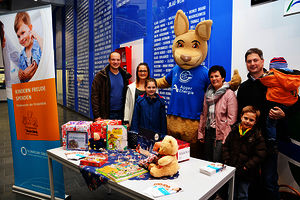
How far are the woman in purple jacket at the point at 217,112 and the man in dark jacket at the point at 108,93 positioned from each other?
3.86 feet

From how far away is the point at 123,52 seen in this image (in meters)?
4.40

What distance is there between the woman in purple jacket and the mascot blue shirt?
96 millimetres

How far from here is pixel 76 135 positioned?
6.26ft

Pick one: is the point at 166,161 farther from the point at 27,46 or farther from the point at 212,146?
the point at 27,46

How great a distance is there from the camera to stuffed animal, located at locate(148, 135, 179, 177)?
136 cm

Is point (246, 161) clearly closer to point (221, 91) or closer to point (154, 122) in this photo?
point (221, 91)

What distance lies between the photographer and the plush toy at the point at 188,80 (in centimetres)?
230

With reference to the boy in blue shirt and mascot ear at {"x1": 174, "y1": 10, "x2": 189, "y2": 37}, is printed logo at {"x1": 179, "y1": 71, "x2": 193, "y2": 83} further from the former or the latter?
the boy in blue shirt

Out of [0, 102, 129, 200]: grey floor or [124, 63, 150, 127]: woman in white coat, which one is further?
[124, 63, 150, 127]: woman in white coat

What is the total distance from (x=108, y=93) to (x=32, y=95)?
2.87 ft

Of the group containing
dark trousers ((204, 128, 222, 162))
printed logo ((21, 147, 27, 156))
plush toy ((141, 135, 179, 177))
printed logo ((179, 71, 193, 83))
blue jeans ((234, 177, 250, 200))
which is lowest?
blue jeans ((234, 177, 250, 200))

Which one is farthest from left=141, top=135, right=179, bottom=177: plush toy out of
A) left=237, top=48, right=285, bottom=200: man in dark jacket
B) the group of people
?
left=237, top=48, right=285, bottom=200: man in dark jacket

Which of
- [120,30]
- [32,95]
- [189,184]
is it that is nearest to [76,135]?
[32,95]

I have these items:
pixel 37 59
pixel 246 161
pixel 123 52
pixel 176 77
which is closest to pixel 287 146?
pixel 246 161
